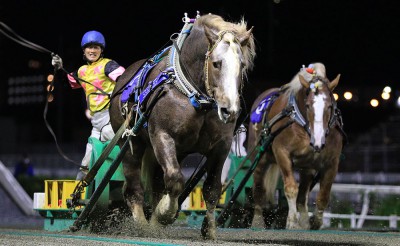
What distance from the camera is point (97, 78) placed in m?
9.33

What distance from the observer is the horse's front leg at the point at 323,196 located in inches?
418

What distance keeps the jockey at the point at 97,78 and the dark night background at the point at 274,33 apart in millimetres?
12341

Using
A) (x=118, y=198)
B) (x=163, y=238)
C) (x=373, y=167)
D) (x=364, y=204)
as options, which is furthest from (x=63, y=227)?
(x=373, y=167)

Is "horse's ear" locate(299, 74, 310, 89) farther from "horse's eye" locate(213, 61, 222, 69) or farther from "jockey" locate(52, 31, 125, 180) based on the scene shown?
"horse's eye" locate(213, 61, 222, 69)

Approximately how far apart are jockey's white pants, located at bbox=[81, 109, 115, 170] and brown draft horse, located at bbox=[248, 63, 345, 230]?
221 centimetres

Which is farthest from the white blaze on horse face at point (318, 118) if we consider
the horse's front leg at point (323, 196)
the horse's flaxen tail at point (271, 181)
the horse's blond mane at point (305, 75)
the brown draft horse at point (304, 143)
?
the horse's flaxen tail at point (271, 181)

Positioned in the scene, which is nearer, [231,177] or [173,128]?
[173,128]

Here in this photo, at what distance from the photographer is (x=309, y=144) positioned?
419 inches

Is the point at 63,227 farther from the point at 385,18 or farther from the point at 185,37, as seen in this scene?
the point at 385,18

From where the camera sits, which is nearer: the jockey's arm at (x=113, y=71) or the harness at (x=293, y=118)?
the jockey's arm at (x=113, y=71)

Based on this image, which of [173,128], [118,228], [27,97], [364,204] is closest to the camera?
[173,128]

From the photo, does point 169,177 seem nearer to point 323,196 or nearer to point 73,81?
point 73,81

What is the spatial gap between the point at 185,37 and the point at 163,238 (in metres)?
1.85

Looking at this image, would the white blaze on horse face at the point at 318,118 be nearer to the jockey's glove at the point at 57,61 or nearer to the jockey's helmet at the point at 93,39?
the jockey's helmet at the point at 93,39
